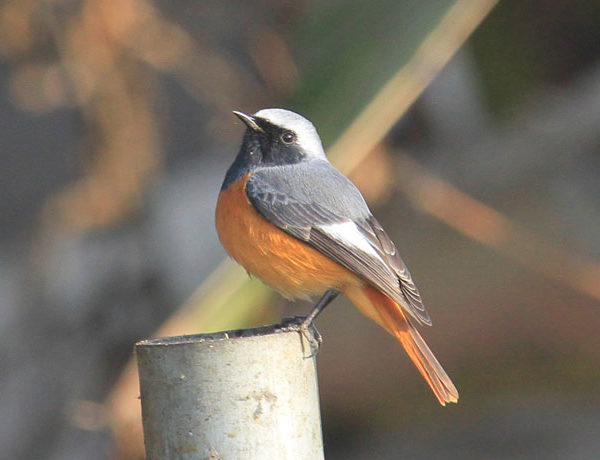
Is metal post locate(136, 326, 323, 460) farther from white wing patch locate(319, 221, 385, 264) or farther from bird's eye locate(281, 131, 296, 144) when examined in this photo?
bird's eye locate(281, 131, 296, 144)

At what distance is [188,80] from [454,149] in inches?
60.2

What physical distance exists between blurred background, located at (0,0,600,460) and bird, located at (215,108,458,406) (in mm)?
280

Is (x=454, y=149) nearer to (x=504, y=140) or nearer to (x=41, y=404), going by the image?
(x=504, y=140)

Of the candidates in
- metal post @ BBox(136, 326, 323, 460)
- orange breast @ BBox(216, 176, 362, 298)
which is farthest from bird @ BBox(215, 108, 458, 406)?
metal post @ BBox(136, 326, 323, 460)

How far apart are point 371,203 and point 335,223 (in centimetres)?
154

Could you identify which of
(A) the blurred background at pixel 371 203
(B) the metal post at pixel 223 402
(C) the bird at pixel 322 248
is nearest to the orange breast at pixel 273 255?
(C) the bird at pixel 322 248

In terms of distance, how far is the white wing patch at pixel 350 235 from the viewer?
119 inches

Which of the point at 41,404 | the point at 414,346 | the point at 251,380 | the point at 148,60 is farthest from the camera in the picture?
the point at 41,404

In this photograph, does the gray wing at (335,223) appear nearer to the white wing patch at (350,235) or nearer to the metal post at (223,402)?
the white wing patch at (350,235)

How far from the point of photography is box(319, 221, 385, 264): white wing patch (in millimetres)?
3033

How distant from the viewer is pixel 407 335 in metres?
3.08

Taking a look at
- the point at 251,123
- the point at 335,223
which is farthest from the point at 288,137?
the point at 335,223

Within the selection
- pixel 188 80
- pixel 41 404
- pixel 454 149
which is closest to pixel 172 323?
pixel 454 149

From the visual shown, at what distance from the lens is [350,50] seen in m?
3.59
